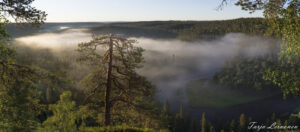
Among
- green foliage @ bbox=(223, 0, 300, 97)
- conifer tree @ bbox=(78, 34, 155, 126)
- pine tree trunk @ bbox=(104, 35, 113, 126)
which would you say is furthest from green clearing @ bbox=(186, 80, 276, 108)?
green foliage @ bbox=(223, 0, 300, 97)

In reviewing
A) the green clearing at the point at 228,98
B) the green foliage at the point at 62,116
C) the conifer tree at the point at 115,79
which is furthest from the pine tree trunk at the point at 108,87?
the green clearing at the point at 228,98

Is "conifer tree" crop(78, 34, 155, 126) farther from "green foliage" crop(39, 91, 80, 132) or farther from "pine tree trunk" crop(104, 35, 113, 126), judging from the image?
"green foliage" crop(39, 91, 80, 132)

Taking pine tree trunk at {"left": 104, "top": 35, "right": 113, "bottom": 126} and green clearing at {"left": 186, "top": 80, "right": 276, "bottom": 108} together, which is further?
green clearing at {"left": 186, "top": 80, "right": 276, "bottom": 108}

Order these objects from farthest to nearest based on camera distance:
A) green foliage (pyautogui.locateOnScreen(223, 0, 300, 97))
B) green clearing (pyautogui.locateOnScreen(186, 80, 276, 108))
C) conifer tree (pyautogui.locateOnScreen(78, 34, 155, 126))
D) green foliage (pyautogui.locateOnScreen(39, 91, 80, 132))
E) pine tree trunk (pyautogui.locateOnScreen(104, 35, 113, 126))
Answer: green clearing (pyautogui.locateOnScreen(186, 80, 276, 108)) < conifer tree (pyautogui.locateOnScreen(78, 34, 155, 126)) < pine tree trunk (pyautogui.locateOnScreen(104, 35, 113, 126)) < green foliage (pyautogui.locateOnScreen(39, 91, 80, 132)) < green foliage (pyautogui.locateOnScreen(223, 0, 300, 97))

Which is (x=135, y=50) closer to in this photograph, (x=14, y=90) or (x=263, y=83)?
(x=14, y=90)

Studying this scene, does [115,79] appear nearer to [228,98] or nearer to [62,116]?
[62,116]

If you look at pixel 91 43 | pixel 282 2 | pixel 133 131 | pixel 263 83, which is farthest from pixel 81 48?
pixel 263 83

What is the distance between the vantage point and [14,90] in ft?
24.1

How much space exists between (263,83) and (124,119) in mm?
199782

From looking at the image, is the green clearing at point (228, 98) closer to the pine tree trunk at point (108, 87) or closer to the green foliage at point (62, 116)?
the pine tree trunk at point (108, 87)

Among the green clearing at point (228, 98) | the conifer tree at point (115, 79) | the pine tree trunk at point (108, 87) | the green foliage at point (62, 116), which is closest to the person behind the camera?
the green foliage at point (62, 116)

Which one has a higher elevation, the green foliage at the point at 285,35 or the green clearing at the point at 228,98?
the green foliage at the point at 285,35

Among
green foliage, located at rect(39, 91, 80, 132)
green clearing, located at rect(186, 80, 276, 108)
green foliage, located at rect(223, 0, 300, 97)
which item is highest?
green foliage, located at rect(223, 0, 300, 97)

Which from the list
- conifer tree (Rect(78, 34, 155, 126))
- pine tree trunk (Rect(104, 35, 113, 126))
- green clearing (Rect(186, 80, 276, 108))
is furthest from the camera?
green clearing (Rect(186, 80, 276, 108))
